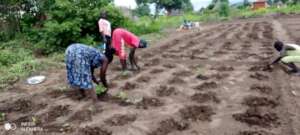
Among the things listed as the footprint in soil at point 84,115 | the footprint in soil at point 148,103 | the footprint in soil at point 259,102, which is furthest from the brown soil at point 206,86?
the footprint in soil at point 84,115

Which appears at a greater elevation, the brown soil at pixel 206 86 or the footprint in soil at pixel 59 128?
the footprint in soil at pixel 59 128

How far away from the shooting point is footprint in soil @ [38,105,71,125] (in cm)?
541

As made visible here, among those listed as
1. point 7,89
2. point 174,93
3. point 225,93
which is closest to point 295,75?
point 225,93

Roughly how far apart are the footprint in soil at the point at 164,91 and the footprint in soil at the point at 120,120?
1.24 metres

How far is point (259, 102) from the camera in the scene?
19.5 feet

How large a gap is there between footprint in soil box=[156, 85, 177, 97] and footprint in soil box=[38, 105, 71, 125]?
1585 mm

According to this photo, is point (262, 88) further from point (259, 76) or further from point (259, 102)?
point (259, 76)

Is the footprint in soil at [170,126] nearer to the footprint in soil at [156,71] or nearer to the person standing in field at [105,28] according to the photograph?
the footprint in soil at [156,71]

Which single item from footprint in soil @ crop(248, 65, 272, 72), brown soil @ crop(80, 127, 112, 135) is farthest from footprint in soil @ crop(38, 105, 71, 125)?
footprint in soil @ crop(248, 65, 272, 72)

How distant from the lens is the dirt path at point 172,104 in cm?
496

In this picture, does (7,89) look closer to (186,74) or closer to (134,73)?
(134,73)

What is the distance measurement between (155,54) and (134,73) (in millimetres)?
3292

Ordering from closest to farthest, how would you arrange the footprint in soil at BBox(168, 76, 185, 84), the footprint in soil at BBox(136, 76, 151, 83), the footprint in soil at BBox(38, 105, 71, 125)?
the footprint in soil at BBox(38, 105, 71, 125)
the footprint in soil at BBox(168, 76, 185, 84)
the footprint in soil at BBox(136, 76, 151, 83)

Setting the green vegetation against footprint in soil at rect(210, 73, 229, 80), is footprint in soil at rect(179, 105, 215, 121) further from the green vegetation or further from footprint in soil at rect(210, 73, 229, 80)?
the green vegetation
